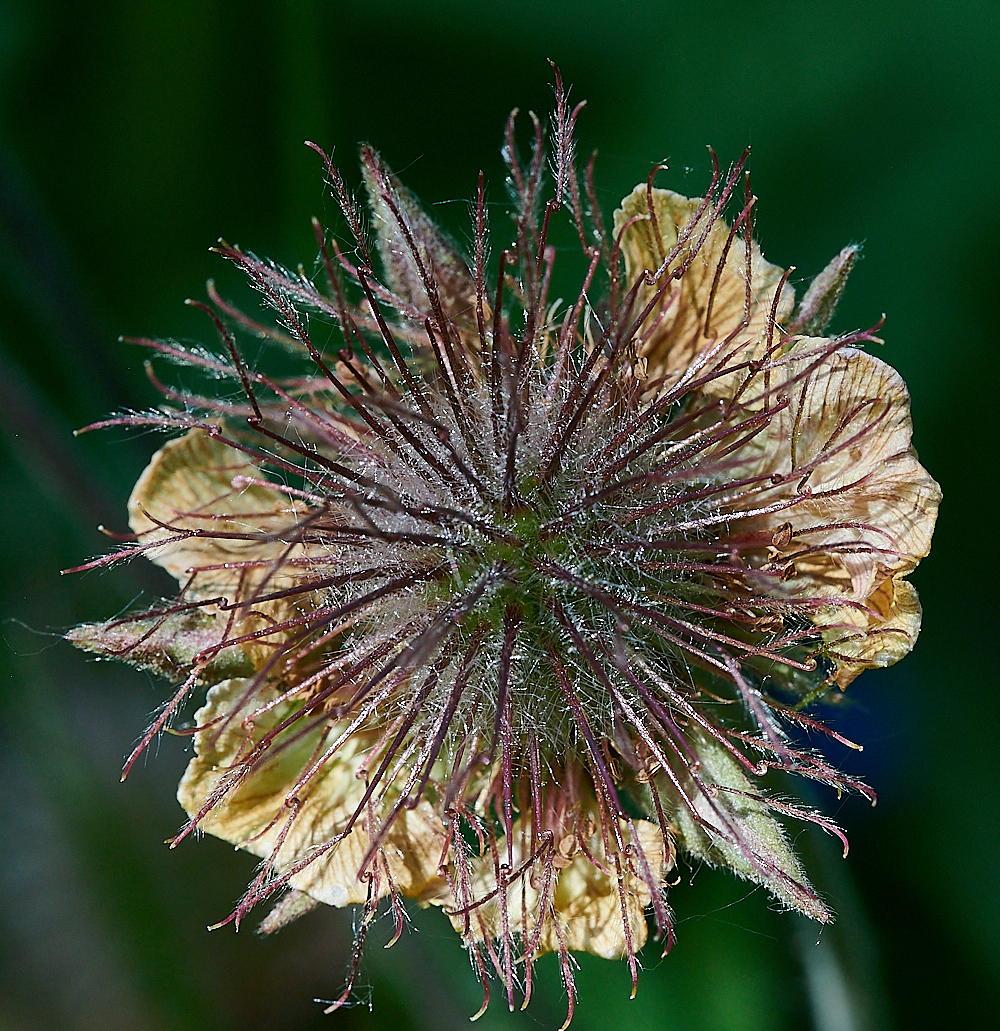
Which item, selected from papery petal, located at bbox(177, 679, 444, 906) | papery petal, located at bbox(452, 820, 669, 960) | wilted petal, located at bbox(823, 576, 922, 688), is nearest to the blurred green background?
papery petal, located at bbox(452, 820, 669, 960)

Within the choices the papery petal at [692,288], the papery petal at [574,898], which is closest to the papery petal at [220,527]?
the papery petal at [574,898]

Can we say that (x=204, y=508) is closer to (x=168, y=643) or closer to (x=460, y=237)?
(x=168, y=643)

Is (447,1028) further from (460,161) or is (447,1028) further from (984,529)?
(460,161)

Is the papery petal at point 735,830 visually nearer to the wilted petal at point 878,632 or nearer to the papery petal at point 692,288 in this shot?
the wilted petal at point 878,632

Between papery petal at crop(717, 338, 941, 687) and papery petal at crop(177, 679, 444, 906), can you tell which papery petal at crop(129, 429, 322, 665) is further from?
papery petal at crop(717, 338, 941, 687)

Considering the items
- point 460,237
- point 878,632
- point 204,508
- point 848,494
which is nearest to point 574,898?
point 878,632

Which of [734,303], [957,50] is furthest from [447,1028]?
[957,50]
